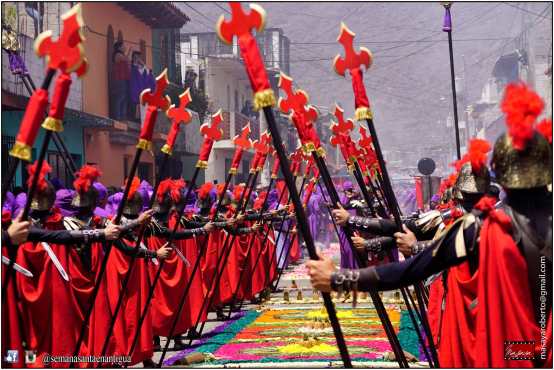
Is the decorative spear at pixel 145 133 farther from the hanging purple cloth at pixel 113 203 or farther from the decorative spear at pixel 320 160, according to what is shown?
the hanging purple cloth at pixel 113 203

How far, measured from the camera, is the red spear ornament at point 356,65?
6527 mm

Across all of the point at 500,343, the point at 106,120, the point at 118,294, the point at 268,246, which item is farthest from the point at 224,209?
the point at 500,343

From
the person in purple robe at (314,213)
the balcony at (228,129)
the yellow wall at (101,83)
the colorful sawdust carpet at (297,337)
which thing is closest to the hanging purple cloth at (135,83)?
the yellow wall at (101,83)

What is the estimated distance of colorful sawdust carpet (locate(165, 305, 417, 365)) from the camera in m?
9.61

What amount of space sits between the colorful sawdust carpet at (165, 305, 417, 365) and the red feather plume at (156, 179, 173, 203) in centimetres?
187

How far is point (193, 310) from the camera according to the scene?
11750 mm

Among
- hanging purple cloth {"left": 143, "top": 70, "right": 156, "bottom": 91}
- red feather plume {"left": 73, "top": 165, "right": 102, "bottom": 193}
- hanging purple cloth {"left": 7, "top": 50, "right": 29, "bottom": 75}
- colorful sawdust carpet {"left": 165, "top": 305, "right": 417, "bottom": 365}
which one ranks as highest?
hanging purple cloth {"left": 143, "top": 70, "right": 156, "bottom": 91}

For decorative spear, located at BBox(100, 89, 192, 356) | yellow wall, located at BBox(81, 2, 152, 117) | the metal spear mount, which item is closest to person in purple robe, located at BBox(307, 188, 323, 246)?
yellow wall, located at BBox(81, 2, 152, 117)

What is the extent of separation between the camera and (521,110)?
426 cm

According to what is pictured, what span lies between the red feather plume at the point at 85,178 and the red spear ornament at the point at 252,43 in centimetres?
366

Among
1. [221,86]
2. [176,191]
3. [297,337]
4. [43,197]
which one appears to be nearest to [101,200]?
[43,197]

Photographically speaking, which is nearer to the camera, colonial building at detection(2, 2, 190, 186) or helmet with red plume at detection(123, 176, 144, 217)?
helmet with red plume at detection(123, 176, 144, 217)

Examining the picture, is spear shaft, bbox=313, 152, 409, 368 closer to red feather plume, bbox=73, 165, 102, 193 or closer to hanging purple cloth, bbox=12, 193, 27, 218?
red feather plume, bbox=73, 165, 102, 193

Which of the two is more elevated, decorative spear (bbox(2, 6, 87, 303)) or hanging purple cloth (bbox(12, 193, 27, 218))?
decorative spear (bbox(2, 6, 87, 303))
